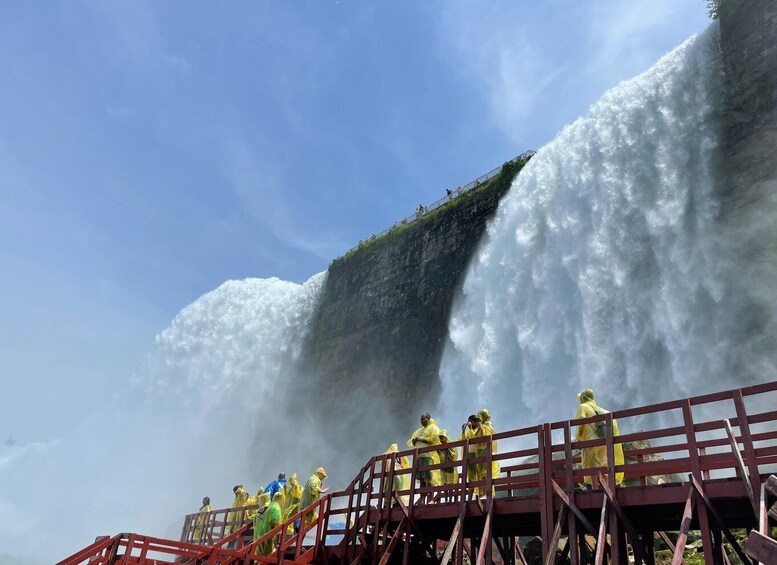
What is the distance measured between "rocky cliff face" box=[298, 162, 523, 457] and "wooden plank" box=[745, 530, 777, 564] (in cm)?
2706

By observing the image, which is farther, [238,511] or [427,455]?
Result: [238,511]

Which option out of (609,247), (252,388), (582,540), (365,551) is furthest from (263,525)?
(252,388)

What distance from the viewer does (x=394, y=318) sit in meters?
36.1

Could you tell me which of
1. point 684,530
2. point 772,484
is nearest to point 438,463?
point 684,530

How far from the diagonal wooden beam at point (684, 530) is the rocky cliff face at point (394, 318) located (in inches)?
953

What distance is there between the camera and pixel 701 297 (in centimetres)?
1964

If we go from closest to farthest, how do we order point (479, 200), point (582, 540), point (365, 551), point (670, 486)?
point (670, 486) → point (582, 540) → point (365, 551) → point (479, 200)

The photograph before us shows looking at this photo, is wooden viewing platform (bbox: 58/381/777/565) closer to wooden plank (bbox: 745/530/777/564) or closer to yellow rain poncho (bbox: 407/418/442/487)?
wooden plank (bbox: 745/530/777/564)

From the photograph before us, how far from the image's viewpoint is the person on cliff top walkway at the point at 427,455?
35.9 feet

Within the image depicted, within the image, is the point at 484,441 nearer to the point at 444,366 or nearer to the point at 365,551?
the point at 365,551

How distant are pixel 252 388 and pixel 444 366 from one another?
2066 centimetres

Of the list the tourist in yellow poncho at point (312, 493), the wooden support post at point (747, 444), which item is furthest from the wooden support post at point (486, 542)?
the tourist in yellow poncho at point (312, 493)

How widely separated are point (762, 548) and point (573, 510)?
430 centimetres

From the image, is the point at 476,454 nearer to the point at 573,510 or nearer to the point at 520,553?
the point at 573,510
